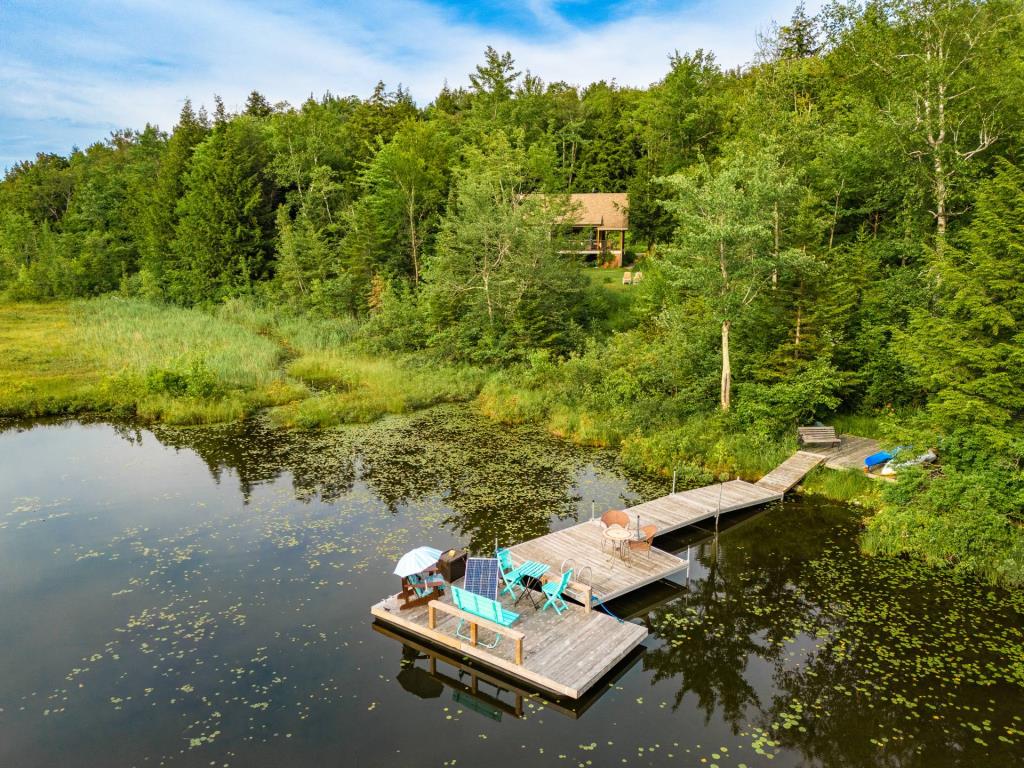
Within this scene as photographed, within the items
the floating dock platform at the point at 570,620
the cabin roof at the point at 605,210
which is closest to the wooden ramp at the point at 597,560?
A: the floating dock platform at the point at 570,620

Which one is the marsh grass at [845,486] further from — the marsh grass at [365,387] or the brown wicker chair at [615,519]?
the marsh grass at [365,387]

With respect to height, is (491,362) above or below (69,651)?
above

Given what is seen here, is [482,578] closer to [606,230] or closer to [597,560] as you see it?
[597,560]

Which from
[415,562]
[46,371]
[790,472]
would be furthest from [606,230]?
[415,562]

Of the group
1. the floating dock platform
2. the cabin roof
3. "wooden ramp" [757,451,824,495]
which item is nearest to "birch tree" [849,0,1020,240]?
→ "wooden ramp" [757,451,824,495]

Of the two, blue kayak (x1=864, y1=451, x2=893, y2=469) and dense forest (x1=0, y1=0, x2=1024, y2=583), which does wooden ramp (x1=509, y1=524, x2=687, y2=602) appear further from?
blue kayak (x1=864, y1=451, x2=893, y2=469)

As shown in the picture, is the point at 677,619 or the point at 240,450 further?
the point at 240,450

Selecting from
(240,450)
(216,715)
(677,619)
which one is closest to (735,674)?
(677,619)

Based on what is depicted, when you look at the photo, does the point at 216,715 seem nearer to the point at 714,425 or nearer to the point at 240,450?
the point at 240,450
